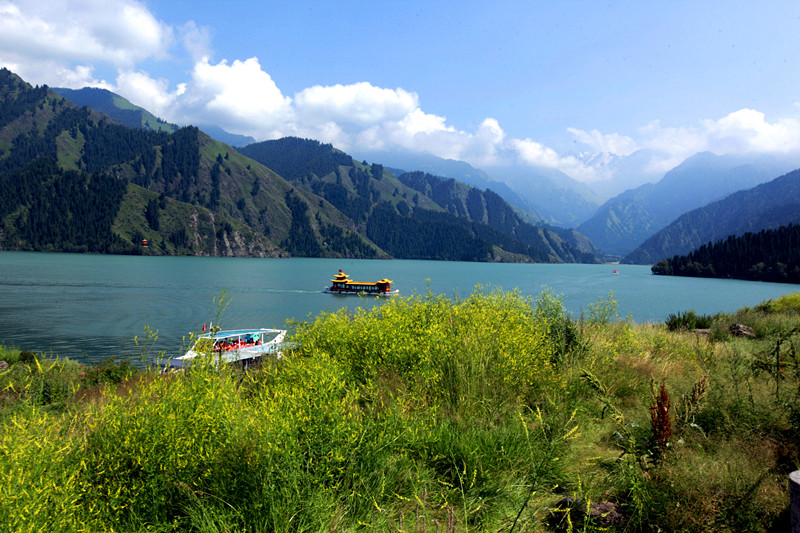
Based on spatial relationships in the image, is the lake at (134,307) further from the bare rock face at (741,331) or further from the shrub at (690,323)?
the bare rock face at (741,331)

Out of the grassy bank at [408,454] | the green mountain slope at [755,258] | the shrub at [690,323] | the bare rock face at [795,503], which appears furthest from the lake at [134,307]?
the green mountain slope at [755,258]

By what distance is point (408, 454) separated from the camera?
5.65m

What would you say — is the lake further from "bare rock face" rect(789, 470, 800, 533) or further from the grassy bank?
"bare rock face" rect(789, 470, 800, 533)

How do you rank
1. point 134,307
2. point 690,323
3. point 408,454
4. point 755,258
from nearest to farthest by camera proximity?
point 408,454 < point 690,323 < point 134,307 < point 755,258

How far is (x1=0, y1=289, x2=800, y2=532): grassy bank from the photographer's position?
407 cm

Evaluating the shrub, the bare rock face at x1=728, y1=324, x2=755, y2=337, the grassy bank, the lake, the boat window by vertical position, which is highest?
the boat window

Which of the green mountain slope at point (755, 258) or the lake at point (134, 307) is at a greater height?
the green mountain slope at point (755, 258)

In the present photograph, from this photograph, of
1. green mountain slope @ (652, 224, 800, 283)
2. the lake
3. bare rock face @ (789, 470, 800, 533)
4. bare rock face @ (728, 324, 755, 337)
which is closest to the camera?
bare rock face @ (789, 470, 800, 533)

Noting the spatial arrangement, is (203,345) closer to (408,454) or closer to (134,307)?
(408,454)

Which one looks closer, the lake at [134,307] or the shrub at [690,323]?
the shrub at [690,323]

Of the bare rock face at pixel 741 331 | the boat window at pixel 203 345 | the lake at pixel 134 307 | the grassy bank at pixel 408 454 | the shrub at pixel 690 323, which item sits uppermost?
the boat window at pixel 203 345

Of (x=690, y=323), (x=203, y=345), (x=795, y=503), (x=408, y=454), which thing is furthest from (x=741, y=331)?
(x=203, y=345)

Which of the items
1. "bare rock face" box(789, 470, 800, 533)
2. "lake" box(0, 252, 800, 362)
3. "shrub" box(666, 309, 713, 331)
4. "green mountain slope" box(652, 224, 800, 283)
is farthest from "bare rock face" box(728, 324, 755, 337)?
"green mountain slope" box(652, 224, 800, 283)

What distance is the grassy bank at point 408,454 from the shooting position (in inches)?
160
